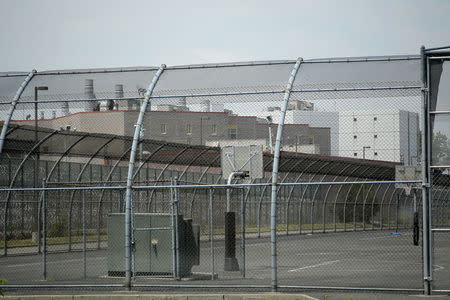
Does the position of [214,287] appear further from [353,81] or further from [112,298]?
[353,81]

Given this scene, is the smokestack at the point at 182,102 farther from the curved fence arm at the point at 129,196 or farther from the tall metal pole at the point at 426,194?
the tall metal pole at the point at 426,194

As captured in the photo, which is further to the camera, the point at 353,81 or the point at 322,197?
the point at 322,197

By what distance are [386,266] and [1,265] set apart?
33.7 feet

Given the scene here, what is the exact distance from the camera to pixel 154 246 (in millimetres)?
16453

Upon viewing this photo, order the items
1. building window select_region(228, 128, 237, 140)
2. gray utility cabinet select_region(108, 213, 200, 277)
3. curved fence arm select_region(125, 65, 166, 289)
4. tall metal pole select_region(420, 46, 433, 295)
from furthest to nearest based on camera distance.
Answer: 1. gray utility cabinet select_region(108, 213, 200, 277)
2. building window select_region(228, 128, 237, 140)
3. curved fence arm select_region(125, 65, 166, 289)
4. tall metal pole select_region(420, 46, 433, 295)

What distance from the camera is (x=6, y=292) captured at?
49.0ft

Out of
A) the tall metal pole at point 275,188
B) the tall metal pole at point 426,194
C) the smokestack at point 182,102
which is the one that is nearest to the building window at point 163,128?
the smokestack at point 182,102

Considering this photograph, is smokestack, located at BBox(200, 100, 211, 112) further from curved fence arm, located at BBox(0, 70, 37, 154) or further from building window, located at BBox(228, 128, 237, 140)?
curved fence arm, located at BBox(0, 70, 37, 154)

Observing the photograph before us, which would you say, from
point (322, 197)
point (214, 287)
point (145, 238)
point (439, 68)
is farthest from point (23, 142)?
point (322, 197)

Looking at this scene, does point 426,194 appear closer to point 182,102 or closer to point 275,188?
point 275,188

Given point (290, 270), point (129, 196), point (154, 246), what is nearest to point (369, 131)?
point (129, 196)

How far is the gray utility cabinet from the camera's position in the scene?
1630 cm

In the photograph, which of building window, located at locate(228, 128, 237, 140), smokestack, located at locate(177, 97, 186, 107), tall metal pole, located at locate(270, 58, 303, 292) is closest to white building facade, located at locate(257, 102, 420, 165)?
tall metal pole, located at locate(270, 58, 303, 292)

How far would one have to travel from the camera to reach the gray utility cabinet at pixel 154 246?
53.5 ft
